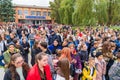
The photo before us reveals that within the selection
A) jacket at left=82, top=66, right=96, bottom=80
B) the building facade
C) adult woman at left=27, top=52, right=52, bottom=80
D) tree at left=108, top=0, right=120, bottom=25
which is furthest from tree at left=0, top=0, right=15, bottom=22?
adult woman at left=27, top=52, right=52, bottom=80

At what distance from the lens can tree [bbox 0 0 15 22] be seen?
63719 mm

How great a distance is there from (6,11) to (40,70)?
60.2 m

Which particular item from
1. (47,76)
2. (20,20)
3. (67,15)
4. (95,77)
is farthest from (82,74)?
(20,20)

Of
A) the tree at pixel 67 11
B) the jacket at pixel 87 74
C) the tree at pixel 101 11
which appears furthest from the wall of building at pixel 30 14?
the jacket at pixel 87 74

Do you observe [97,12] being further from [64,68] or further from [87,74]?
[64,68]

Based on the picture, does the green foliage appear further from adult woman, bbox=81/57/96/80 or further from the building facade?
the building facade

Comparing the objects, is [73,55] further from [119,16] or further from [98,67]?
[119,16]

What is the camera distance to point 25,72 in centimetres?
499

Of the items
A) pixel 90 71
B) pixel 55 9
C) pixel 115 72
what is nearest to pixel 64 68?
pixel 115 72

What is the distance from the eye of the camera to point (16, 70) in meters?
4.84

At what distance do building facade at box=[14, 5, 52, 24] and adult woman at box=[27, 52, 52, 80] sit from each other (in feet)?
262

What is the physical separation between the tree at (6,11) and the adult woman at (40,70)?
59.7 m

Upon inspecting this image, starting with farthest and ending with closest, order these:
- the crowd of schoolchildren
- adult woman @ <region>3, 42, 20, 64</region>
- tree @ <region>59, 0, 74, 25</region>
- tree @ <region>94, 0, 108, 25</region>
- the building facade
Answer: the building facade, tree @ <region>59, 0, 74, 25</region>, tree @ <region>94, 0, 108, 25</region>, adult woman @ <region>3, 42, 20, 64</region>, the crowd of schoolchildren

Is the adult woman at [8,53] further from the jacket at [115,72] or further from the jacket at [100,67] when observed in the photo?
the jacket at [115,72]
